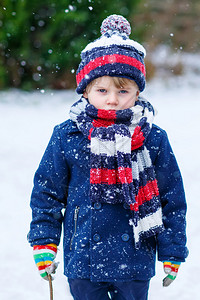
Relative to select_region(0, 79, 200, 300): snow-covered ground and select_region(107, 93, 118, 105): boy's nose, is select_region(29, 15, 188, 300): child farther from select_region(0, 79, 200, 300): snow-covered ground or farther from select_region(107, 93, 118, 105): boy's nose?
select_region(0, 79, 200, 300): snow-covered ground

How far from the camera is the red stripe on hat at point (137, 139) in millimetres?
1969

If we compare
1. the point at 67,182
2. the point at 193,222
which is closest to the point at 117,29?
the point at 67,182

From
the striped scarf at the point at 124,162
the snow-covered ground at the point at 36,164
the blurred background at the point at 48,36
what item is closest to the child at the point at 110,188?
the striped scarf at the point at 124,162

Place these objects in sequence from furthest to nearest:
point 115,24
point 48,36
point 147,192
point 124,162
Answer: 1. point 48,36
2. point 115,24
3. point 147,192
4. point 124,162

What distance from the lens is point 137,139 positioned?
1.97m

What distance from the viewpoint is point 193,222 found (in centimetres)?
430

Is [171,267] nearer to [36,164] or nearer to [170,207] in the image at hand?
[170,207]

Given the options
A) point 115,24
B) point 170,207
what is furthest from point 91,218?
point 115,24

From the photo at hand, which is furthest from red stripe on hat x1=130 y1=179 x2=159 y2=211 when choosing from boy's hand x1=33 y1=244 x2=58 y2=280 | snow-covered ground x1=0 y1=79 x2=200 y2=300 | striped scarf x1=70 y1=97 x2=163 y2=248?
snow-covered ground x1=0 y1=79 x2=200 y2=300

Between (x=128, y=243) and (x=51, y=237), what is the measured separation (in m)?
0.38

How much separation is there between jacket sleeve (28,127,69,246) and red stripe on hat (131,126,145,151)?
0.35m

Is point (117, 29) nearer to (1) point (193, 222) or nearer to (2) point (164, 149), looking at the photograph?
(2) point (164, 149)

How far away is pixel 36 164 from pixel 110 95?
3.83 m

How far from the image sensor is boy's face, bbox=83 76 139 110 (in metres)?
2.01
